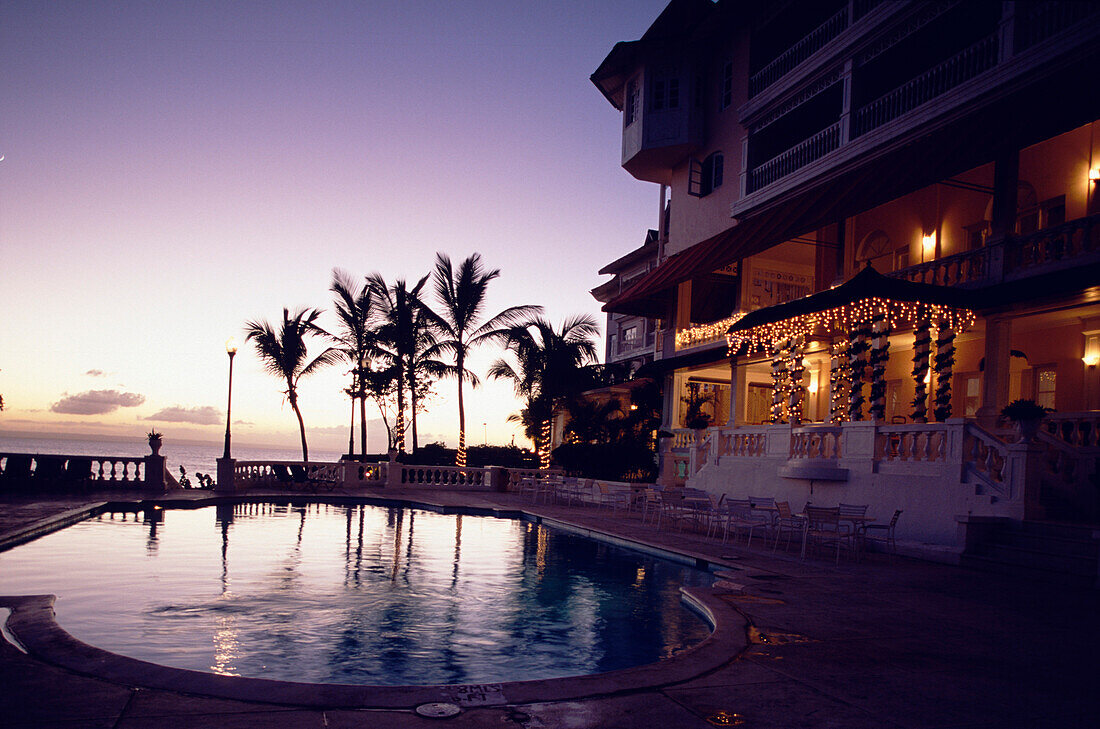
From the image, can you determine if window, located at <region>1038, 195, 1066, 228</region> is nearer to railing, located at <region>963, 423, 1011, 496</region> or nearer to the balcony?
the balcony

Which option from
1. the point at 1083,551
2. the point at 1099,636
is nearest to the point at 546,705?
the point at 1099,636

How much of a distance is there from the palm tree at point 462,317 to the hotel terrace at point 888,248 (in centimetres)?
670

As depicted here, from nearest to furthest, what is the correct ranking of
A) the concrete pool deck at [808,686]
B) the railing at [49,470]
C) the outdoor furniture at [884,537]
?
1. the concrete pool deck at [808,686]
2. the outdoor furniture at [884,537]
3. the railing at [49,470]

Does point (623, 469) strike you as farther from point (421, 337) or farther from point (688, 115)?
point (688, 115)

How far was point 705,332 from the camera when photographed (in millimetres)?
25828

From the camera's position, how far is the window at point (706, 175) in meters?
27.1

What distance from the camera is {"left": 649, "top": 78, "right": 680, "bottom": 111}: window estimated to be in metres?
27.7

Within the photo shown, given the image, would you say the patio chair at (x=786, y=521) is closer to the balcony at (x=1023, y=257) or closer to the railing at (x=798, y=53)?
the balcony at (x=1023, y=257)

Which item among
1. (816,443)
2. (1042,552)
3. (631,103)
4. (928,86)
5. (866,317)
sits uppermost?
(631,103)

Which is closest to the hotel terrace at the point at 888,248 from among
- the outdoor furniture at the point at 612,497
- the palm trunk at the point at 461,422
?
the outdoor furniture at the point at 612,497

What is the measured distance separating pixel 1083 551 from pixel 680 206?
67.8 ft

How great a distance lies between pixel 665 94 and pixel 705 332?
9.71 meters

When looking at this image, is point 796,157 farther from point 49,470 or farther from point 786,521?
point 49,470

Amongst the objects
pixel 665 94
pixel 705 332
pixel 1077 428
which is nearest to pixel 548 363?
pixel 705 332
